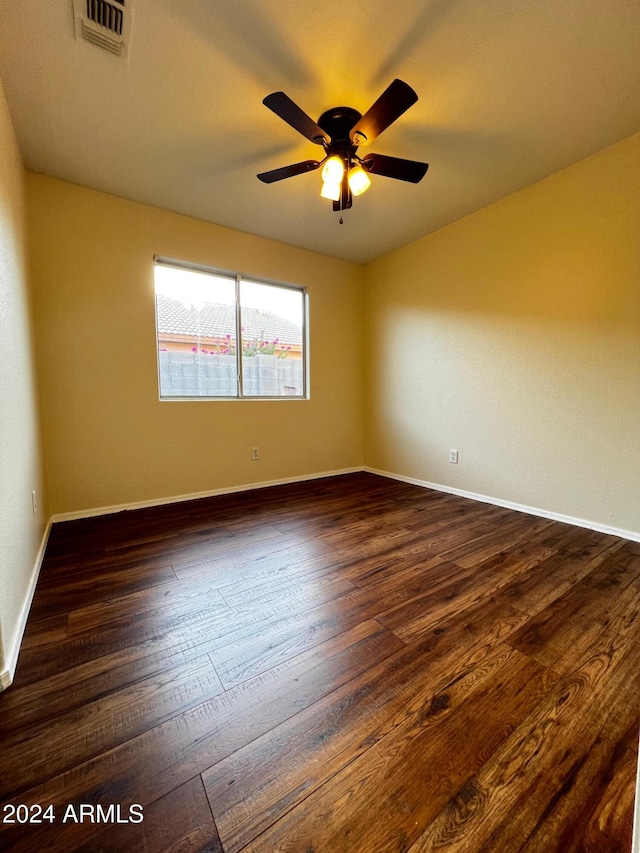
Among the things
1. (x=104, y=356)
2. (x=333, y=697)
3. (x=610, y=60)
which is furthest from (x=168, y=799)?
(x=610, y=60)

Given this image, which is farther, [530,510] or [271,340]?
[271,340]

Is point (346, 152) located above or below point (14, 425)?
above

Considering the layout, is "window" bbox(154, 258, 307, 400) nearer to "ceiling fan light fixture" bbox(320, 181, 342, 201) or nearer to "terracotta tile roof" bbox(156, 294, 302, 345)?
"terracotta tile roof" bbox(156, 294, 302, 345)

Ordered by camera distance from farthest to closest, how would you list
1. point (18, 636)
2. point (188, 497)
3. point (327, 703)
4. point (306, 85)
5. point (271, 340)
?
point (271, 340), point (188, 497), point (306, 85), point (18, 636), point (327, 703)

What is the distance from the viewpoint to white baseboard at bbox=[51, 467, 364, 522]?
8.71ft

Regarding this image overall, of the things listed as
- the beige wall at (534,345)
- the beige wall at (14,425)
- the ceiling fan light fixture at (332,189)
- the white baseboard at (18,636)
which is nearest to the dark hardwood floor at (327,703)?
the white baseboard at (18,636)

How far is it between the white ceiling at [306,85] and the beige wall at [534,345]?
37cm

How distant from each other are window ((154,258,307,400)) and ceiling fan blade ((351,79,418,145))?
187 centimetres

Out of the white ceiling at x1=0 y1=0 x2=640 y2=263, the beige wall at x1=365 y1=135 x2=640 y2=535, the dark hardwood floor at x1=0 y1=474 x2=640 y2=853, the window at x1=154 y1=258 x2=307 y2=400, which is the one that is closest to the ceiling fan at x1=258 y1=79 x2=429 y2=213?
the white ceiling at x1=0 y1=0 x2=640 y2=263

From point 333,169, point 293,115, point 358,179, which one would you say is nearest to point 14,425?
point 293,115

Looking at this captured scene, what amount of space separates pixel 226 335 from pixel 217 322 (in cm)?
15

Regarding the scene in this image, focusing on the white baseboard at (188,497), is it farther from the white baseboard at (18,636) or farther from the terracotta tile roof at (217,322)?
the terracotta tile roof at (217,322)

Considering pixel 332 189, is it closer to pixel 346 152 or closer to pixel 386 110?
pixel 346 152

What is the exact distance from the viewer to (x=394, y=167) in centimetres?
194
